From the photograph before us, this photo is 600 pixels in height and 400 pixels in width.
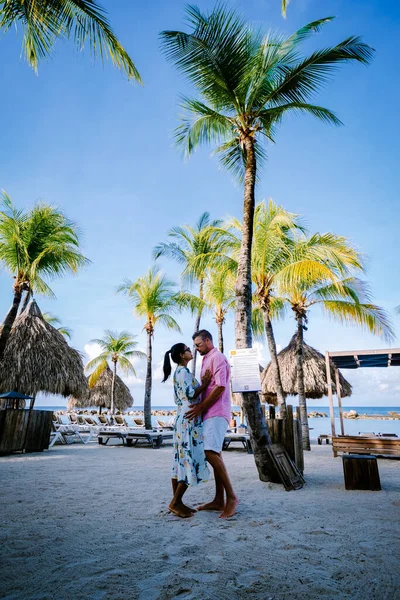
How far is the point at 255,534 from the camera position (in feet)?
9.65

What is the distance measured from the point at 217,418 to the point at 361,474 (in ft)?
9.64

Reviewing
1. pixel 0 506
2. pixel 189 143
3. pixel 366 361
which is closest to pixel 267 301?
pixel 366 361

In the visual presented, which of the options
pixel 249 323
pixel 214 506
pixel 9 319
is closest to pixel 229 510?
pixel 214 506

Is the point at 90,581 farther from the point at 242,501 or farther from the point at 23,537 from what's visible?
the point at 242,501

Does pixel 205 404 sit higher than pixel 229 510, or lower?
higher

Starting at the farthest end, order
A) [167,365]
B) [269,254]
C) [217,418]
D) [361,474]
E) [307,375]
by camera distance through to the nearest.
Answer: [307,375], [269,254], [361,474], [167,365], [217,418]

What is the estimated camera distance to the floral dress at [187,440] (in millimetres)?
3328

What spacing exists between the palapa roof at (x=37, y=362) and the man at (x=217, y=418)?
11985mm

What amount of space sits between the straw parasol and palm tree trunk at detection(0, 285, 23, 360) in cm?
1145

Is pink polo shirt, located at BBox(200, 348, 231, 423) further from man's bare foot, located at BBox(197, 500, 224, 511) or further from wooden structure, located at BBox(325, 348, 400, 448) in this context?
wooden structure, located at BBox(325, 348, 400, 448)

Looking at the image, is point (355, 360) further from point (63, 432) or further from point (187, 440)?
point (63, 432)

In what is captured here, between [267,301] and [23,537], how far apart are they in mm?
9548

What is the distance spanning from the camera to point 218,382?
3.55 metres

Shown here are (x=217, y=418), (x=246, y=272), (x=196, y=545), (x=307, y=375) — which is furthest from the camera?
(x=307, y=375)
